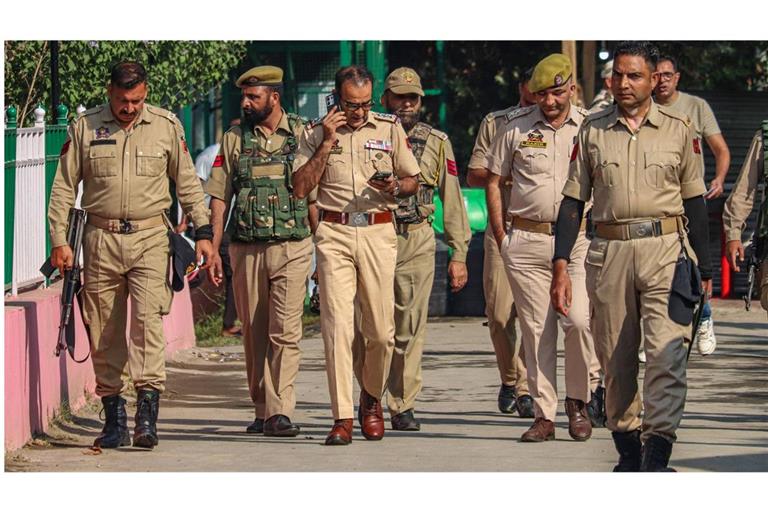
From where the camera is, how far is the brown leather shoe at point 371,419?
10453 mm

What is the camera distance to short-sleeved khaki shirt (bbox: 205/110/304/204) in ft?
35.6

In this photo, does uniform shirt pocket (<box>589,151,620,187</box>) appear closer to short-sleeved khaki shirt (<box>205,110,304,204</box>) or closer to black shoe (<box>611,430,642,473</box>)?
black shoe (<box>611,430,642,473</box>)

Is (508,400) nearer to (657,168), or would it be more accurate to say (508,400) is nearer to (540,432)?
(540,432)

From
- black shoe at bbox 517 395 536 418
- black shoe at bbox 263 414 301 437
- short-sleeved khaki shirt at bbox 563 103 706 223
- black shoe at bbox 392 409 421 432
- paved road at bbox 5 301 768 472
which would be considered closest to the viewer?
short-sleeved khaki shirt at bbox 563 103 706 223

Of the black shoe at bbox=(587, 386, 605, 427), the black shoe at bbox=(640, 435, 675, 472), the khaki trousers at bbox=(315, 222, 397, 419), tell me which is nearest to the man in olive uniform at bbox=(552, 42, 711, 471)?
the black shoe at bbox=(640, 435, 675, 472)

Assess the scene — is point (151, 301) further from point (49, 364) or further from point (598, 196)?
point (598, 196)

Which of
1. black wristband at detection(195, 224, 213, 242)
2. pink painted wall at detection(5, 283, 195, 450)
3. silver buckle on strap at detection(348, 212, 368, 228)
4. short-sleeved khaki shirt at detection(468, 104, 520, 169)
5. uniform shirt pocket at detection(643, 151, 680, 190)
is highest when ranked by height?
short-sleeved khaki shirt at detection(468, 104, 520, 169)

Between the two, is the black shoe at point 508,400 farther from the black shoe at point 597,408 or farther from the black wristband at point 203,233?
the black wristband at point 203,233

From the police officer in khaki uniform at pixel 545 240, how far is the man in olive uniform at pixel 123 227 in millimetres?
1966

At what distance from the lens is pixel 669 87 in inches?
497

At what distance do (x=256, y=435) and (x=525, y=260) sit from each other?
188cm

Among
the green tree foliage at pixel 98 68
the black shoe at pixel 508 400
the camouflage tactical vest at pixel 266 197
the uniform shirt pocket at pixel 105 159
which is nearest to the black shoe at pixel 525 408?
the black shoe at pixel 508 400

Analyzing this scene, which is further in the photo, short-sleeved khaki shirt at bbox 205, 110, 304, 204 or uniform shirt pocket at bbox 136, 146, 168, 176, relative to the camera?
short-sleeved khaki shirt at bbox 205, 110, 304, 204

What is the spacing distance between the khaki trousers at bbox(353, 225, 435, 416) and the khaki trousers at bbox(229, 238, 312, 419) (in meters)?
0.44
